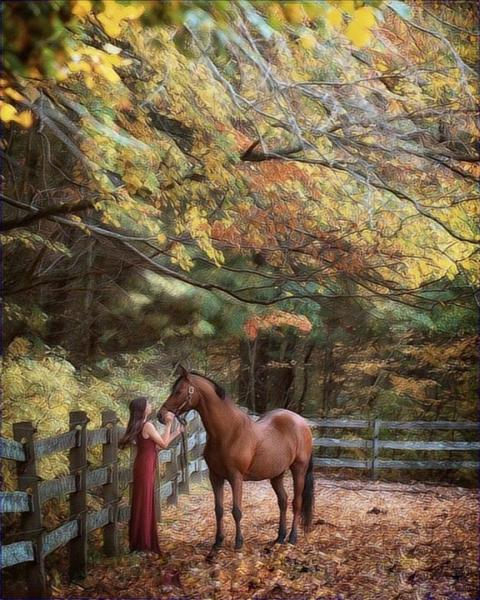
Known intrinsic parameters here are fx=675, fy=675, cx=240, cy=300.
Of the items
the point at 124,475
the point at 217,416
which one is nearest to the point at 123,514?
the point at 124,475

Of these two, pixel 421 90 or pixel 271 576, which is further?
pixel 421 90

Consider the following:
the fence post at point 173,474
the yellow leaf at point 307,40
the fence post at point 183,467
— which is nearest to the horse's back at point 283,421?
the fence post at point 173,474

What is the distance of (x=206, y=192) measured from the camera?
5.29 meters

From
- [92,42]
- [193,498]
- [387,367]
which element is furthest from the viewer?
[387,367]

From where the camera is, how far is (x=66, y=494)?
15.8 ft

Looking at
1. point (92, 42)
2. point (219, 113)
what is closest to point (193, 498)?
point (219, 113)

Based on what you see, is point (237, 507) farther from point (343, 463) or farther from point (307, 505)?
point (343, 463)

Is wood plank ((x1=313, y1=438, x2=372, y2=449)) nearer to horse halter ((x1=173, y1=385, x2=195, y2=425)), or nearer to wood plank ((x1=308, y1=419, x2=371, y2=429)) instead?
wood plank ((x1=308, y1=419, x2=371, y2=429))

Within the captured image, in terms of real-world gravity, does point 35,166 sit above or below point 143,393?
above

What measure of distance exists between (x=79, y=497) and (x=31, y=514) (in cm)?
66

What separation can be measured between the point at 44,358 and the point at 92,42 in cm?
343

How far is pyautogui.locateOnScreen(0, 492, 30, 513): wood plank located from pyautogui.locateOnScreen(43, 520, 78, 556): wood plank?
295mm

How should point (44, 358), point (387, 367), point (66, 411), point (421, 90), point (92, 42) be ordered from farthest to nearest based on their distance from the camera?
point (387, 367) → point (44, 358) → point (66, 411) → point (421, 90) → point (92, 42)

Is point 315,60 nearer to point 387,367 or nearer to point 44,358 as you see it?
point 44,358
